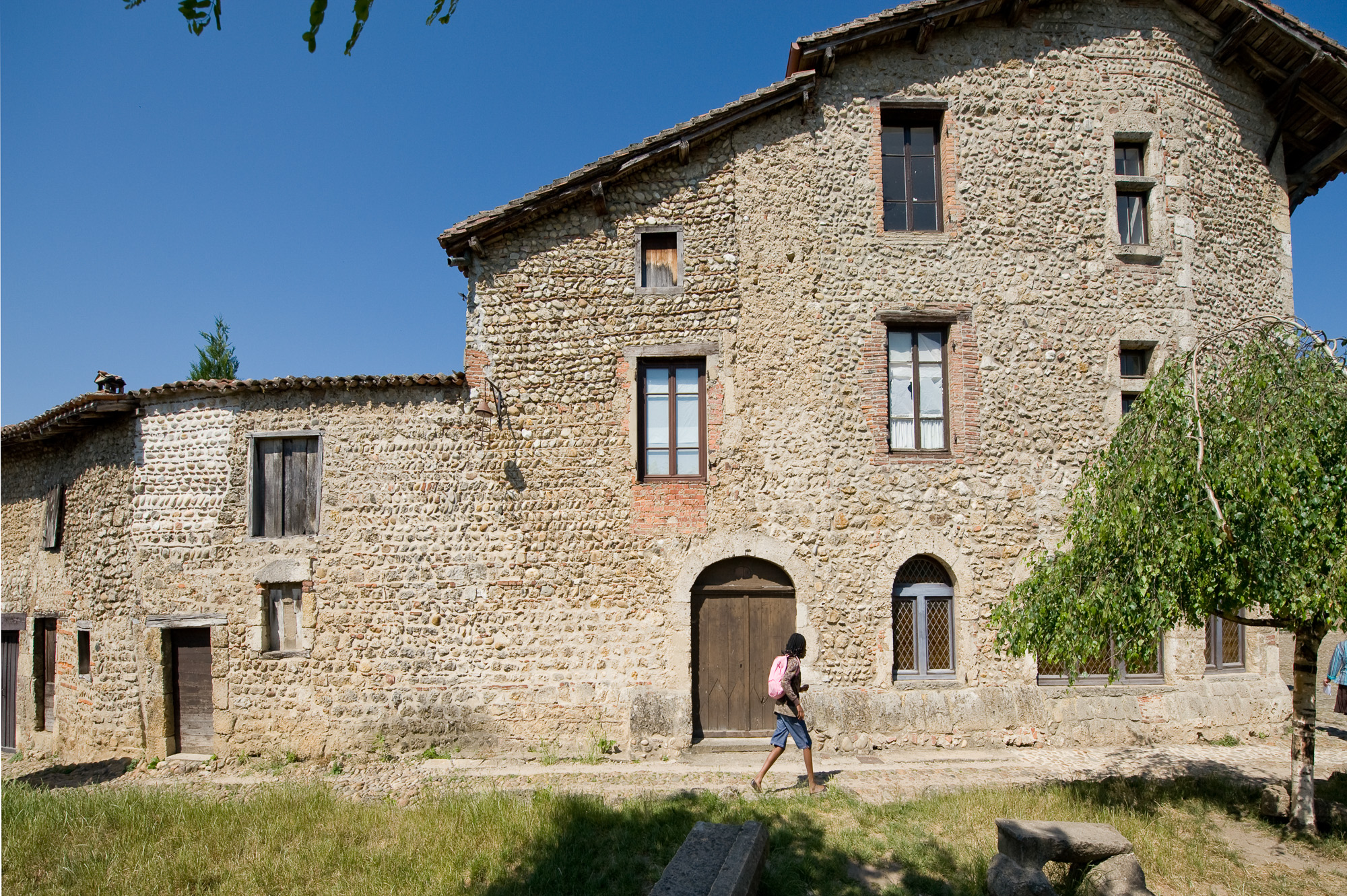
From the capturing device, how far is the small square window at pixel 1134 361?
10.2 m

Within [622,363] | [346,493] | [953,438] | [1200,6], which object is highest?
[1200,6]

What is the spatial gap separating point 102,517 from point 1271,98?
1798cm

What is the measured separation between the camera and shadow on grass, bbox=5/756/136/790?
9414 millimetres

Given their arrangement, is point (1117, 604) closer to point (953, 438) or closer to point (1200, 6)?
point (953, 438)

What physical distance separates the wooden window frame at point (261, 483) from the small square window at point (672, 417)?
4.25 meters

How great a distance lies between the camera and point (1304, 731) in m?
6.16

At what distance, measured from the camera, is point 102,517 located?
34.6 ft

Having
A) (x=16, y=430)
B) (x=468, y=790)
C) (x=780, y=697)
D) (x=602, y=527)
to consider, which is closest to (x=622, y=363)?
(x=602, y=527)

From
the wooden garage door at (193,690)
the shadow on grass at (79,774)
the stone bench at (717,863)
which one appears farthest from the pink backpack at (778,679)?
the shadow on grass at (79,774)

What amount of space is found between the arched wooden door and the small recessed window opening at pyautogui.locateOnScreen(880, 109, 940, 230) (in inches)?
203

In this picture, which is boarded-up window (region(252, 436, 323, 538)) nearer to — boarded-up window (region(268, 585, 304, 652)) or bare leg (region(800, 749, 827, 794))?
boarded-up window (region(268, 585, 304, 652))

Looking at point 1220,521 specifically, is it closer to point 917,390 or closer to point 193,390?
point 917,390

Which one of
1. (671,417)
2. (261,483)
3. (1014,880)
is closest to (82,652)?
(261,483)

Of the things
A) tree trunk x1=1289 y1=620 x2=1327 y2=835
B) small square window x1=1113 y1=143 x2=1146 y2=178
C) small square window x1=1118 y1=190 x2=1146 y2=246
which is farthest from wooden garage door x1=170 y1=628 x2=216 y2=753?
small square window x1=1113 y1=143 x2=1146 y2=178
